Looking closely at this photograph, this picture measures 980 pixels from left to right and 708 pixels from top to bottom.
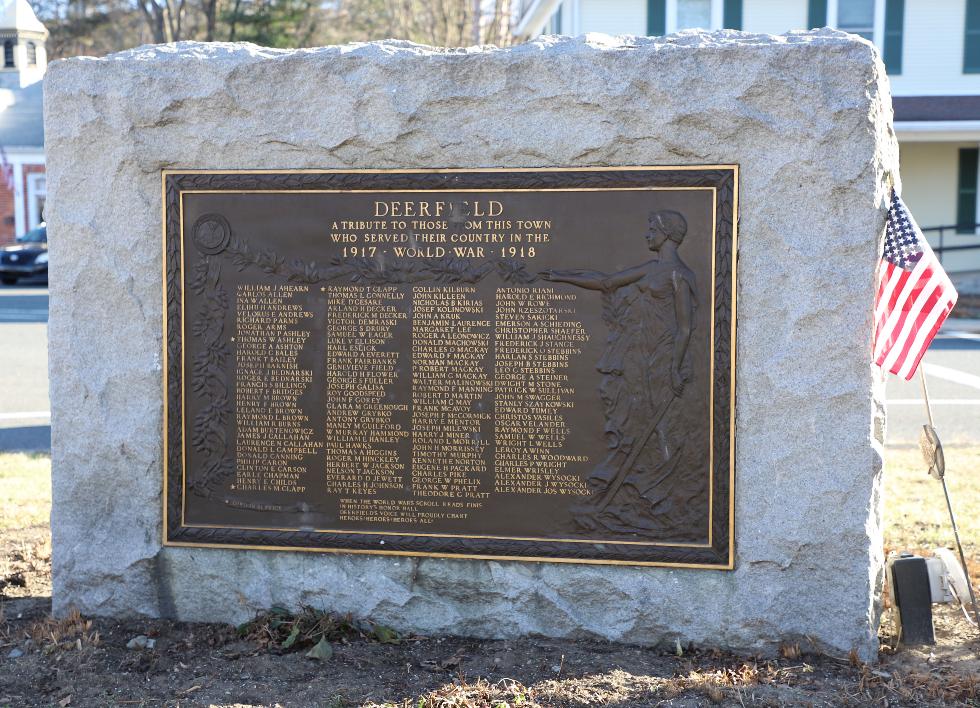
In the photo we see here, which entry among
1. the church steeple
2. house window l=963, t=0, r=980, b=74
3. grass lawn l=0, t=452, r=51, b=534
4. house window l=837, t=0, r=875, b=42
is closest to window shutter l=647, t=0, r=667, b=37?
house window l=837, t=0, r=875, b=42

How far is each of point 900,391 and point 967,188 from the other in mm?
12248

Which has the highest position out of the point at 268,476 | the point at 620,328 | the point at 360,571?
the point at 620,328

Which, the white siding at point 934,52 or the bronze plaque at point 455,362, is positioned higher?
the white siding at point 934,52

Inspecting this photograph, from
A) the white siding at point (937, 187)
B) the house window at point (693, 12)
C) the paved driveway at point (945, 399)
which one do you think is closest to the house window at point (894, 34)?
the white siding at point (937, 187)

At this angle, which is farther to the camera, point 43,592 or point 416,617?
point 43,592

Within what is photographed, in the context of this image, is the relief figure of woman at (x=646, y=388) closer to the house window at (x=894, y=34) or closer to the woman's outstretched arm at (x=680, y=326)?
the woman's outstretched arm at (x=680, y=326)

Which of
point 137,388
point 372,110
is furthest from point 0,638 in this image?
point 372,110

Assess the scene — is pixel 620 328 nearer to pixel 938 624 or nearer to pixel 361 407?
pixel 361 407

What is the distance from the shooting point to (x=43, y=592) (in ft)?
18.0

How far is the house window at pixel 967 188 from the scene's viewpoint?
21.8m

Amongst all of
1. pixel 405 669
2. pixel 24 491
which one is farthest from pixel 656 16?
pixel 405 669

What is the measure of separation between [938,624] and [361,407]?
9.54ft

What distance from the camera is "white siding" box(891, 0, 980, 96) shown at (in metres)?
20.7

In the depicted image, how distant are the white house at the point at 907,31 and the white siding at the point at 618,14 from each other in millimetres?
20
